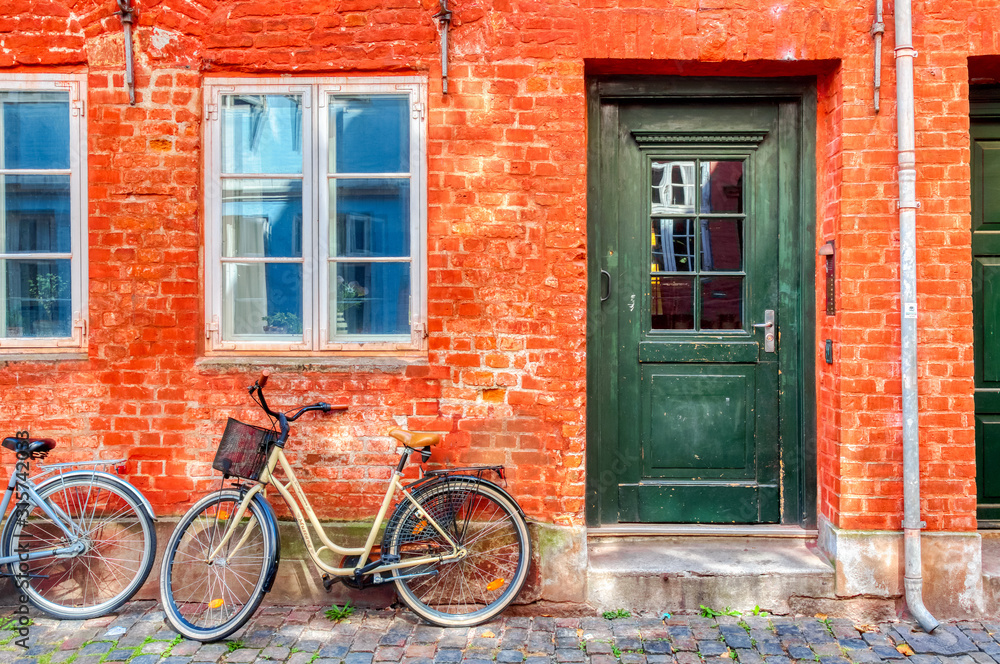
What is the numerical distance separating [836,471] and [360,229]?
304cm

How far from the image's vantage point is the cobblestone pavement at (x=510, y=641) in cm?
369

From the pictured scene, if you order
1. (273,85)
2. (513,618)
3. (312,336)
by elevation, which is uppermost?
(273,85)

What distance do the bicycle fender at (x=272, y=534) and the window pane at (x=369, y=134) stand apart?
1.93m

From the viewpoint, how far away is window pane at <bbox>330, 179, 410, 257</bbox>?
14.8ft

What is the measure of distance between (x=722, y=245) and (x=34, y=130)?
13.7 ft

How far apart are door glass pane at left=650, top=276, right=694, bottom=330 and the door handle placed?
0.42 metres

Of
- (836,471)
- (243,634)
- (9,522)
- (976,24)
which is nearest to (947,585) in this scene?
(836,471)

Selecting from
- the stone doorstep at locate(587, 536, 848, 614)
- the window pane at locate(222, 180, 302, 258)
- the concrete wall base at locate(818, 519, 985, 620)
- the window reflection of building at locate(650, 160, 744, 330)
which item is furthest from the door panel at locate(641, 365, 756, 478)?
the window pane at locate(222, 180, 302, 258)

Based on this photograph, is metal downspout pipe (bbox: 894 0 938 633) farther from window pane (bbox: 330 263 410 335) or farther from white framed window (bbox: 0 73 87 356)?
white framed window (bbox: 0 73 87 356)

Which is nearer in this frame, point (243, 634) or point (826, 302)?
point (243, 634)

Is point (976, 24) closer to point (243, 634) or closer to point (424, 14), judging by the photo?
point (424, 14)

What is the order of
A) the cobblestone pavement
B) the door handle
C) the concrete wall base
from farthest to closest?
the door handle, the concrete wall base, the cobblestone pavement

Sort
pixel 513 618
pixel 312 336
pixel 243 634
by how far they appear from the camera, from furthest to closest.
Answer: pixel 312 336, pixel 513 618, pixel 243 634

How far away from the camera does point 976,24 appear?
4.17 metres
